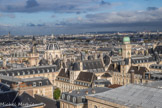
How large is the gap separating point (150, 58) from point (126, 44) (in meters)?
10.5

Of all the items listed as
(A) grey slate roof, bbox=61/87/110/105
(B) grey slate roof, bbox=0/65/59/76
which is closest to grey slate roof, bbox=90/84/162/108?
(A) grey slate roof, bbox=61/87/110/105

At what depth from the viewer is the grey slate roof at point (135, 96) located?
3667 centimetres

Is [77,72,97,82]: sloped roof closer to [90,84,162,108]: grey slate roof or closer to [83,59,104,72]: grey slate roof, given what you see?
[83,59,104,72]: grey slate roof

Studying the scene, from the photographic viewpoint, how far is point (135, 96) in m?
39.3

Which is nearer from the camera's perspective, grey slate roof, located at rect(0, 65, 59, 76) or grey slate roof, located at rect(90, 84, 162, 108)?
grey slate roof, located at rect(90, 84, 162, 108)

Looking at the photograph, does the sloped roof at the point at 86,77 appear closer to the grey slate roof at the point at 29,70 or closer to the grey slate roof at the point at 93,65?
the grey slate roof at the point at 93,65

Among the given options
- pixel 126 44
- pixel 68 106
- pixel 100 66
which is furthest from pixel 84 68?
pixel 68 106

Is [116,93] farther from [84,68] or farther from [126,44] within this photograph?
[126,44]

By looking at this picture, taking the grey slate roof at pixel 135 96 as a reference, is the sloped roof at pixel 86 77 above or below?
below

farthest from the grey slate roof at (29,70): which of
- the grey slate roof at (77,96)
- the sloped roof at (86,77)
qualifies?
the grey slate roof at (77,96)

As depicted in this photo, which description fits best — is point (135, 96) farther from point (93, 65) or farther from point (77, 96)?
point (93, 65)

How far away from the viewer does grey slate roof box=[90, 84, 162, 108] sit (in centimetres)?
3667

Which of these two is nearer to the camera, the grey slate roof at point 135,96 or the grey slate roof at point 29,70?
the grey slate roof at point 135,96

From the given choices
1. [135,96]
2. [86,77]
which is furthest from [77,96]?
[86,77]
